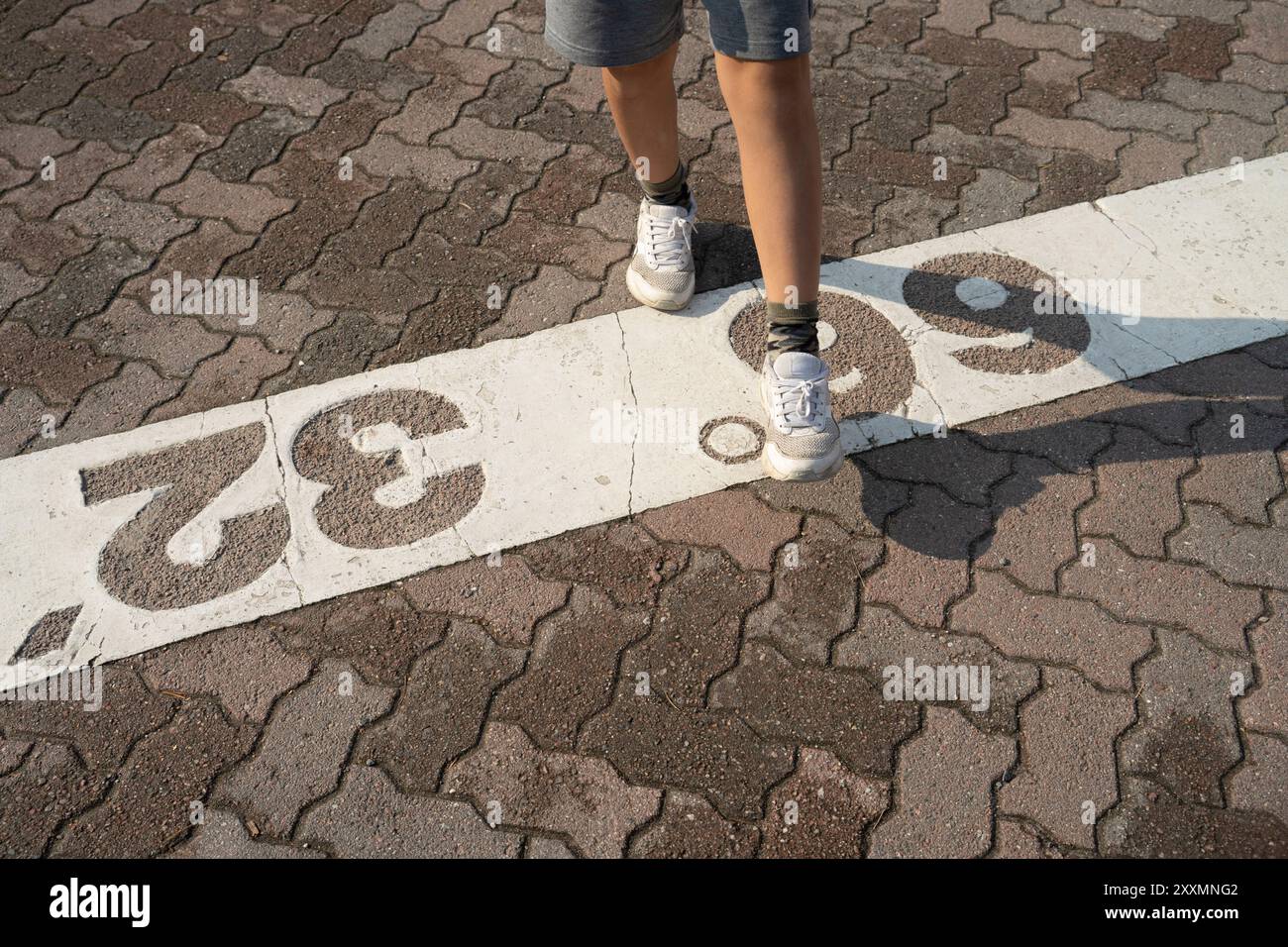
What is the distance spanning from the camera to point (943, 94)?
13.9 feet

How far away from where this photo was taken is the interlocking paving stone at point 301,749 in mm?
2324

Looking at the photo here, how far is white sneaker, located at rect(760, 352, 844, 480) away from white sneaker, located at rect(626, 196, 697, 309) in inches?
26.2

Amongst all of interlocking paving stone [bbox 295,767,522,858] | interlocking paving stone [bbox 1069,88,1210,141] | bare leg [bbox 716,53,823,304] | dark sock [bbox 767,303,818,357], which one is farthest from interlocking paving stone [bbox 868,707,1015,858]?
interlocking paving stone [bbox 1069,88,1210,141]

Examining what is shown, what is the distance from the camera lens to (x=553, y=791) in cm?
233

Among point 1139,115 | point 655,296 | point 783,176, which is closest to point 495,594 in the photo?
point 655,296

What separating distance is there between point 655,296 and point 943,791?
5.74 ft

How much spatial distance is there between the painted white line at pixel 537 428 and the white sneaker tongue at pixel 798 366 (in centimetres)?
32

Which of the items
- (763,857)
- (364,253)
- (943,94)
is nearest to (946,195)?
(943,94)

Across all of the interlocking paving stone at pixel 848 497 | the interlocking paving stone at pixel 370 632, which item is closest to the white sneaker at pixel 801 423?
the interlocking paving stone at pixel 848 497

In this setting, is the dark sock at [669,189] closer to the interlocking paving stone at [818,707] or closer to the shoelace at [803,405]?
the shoelace at [803,405]

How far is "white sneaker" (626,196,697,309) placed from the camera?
10.9 ft

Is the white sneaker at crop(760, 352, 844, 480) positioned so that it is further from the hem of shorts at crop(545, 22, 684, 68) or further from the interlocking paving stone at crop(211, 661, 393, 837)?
the interlocking paving stone at crop(211, 661, 393, 837)
